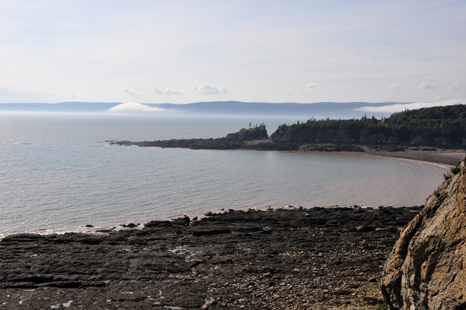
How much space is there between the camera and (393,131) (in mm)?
102375

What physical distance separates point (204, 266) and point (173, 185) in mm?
26166

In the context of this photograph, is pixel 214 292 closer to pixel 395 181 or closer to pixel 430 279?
pixel 430 279

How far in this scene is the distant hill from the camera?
96562mm

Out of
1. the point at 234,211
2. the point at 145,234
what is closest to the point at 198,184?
the point at 234,211

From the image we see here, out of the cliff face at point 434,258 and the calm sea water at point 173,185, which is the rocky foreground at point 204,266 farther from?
the calm sea water at point 173,185

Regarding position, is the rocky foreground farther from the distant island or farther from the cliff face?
the distant island

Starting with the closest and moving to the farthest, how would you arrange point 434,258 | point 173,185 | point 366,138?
point 434,258 → point 173,185 → point 366,138

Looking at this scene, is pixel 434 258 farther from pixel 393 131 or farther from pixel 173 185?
pixel 393 131

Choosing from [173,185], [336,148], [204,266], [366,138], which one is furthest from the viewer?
[366,138]

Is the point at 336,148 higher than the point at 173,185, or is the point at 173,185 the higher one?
the point at 336,148

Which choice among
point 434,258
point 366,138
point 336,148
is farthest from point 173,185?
point 366,138

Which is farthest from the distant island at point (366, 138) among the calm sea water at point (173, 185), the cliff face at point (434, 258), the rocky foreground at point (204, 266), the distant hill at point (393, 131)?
the cliff face at point (434, 258)

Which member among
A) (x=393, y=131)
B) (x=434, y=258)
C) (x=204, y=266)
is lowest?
(x=204, y=266)

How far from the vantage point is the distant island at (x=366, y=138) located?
9100 centimetres
